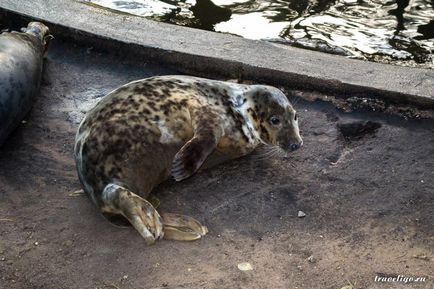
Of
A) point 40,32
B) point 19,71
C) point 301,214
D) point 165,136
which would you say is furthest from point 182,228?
point 40,32

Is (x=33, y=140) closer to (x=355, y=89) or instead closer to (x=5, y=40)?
(x=5, y=40)

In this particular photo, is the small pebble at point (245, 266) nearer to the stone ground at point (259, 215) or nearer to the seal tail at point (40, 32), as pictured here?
the stone ground at point (259, 215)

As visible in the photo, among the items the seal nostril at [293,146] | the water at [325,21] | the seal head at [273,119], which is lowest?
the water at [325,21]

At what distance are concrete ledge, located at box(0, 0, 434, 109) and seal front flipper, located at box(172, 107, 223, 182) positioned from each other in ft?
3.63

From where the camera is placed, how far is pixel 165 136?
11.7 feet

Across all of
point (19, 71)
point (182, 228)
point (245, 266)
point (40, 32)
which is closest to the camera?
point (245, 266)

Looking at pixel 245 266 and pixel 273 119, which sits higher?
pixel 273 119

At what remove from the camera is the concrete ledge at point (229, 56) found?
455 cm

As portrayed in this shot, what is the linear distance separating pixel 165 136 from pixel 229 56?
1.47 metres

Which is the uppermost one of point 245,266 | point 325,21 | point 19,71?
point 19,71

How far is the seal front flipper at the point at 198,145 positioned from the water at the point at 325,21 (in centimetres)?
217

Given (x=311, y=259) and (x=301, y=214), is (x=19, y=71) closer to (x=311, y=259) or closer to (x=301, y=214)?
(x=301, y=214)

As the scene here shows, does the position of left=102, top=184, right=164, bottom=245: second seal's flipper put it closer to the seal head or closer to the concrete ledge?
the seal head

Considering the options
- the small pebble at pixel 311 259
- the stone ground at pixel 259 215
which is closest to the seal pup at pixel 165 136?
the stone ground at pixel 259 215
